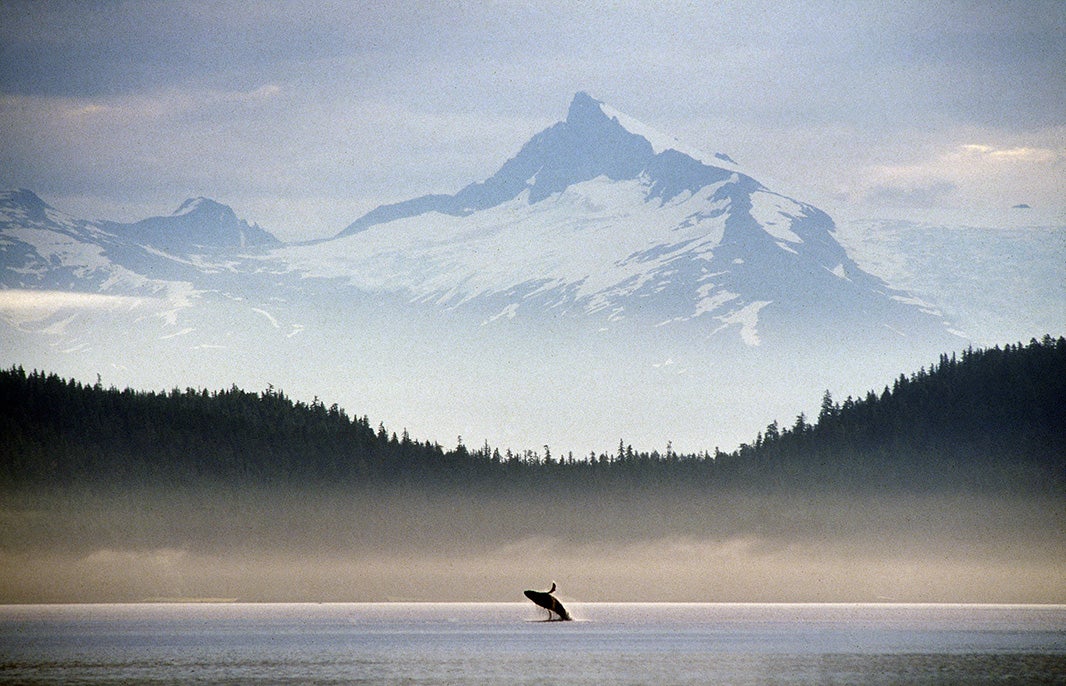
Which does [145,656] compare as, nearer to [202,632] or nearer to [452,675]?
[452,675]

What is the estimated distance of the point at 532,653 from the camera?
126375 mm

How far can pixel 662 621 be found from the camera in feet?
651

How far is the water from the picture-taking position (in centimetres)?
10219

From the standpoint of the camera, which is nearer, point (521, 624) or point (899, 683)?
point (899, 683)

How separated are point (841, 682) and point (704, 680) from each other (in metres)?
7.76

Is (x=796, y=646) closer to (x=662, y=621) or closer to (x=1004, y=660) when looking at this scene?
(x=1004, y=660)

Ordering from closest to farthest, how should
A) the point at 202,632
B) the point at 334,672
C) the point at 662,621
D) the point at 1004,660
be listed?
the point at 334,672 → the point at 1004,660 → the point at 202,632 → the point at 662,621

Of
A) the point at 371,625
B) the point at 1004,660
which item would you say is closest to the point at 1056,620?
the point at 371,625

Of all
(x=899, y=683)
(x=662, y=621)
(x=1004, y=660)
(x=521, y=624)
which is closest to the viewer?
(x=899, y=683)

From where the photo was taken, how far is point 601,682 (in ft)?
331

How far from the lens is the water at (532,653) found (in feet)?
335

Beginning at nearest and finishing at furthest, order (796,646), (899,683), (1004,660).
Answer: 1. (899,683)
2. (1004,660)
3. (796,646)

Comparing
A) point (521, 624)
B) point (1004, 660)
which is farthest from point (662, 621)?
point (1004, 660)

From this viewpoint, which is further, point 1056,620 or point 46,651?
point 1056,620
